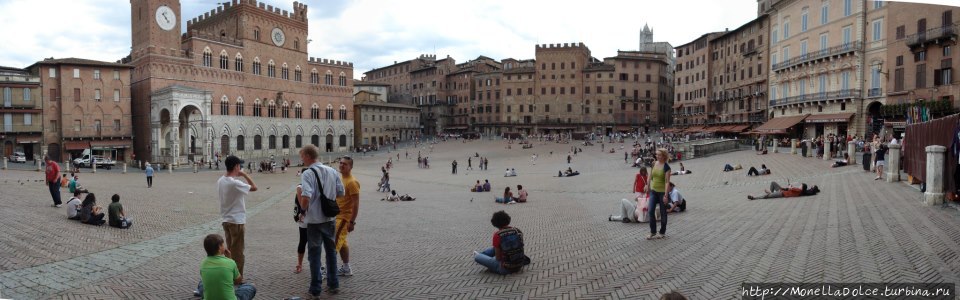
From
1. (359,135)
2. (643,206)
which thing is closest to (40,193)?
(643,206)

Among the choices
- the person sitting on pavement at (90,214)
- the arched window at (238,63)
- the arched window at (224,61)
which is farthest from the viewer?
the arched window at (238,63)

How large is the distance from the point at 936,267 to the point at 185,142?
59071mm

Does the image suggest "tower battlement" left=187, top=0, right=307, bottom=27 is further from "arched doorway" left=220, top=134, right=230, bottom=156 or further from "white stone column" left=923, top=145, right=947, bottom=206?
"white stone column" left=923, top=145, right=947, bottom=206

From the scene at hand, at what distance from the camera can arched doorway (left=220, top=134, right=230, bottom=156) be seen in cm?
5512

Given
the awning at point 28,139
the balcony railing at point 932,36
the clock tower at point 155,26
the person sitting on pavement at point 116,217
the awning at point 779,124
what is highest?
the clock tower at point 155,26

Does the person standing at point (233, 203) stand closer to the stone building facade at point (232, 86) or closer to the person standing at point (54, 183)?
the person standing at point (54, 183)

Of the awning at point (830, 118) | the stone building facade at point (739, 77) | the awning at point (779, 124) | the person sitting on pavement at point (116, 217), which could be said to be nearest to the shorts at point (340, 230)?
the person sitting on pavement at point (116, 217)

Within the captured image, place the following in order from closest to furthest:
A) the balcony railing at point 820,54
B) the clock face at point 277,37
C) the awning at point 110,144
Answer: the balcony railing at point 820,54 < the awning at point 110,144 < the clock face at point 277,37

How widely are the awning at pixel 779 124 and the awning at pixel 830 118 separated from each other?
0.92m

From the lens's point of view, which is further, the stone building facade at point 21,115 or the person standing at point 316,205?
the stone building facade at point 21,115

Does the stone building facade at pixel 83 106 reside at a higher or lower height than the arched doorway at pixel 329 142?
higher

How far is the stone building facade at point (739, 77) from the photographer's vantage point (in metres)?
55.2

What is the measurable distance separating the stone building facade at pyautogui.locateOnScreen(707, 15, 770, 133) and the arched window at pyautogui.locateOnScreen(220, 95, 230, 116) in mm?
55371

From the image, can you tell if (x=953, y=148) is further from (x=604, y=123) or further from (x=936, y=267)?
(x=604, y=123)
